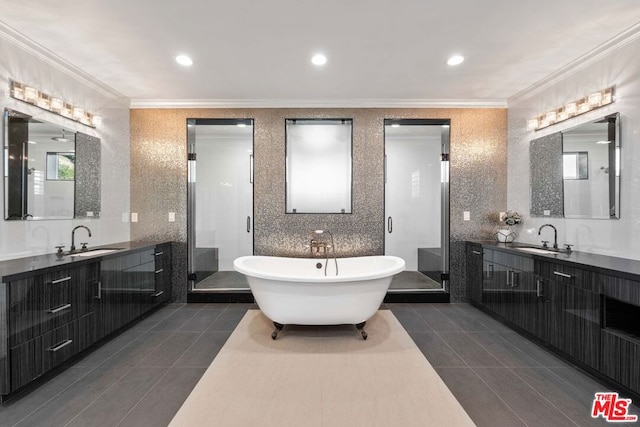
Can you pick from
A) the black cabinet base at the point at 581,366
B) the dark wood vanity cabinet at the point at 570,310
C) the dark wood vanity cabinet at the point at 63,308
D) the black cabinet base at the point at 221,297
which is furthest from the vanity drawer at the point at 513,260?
the dark wood vanity cabinet at the point at 63,308

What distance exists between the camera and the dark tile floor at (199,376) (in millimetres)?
1749

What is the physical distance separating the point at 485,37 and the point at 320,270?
2808 millimetres

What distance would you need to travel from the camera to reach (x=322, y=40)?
2490 millimetres

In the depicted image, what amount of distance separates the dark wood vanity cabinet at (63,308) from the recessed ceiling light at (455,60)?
366cm

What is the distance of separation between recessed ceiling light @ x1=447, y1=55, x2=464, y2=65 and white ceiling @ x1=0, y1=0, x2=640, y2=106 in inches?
2.1

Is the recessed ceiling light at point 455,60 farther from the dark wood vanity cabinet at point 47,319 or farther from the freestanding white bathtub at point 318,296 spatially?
the dark wood vanity cabinet at point 47,319

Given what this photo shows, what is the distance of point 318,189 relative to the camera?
4.06 meters

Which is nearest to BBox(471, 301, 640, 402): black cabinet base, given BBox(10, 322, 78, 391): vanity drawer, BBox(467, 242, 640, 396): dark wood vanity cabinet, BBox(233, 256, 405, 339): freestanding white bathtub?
BBox(467, 242, 640, 396): dark wood vanity cabinet

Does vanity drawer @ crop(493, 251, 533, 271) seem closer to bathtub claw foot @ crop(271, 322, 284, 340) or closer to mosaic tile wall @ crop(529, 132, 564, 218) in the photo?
mosaic tile wall @ crop(529, 132, 564, 218)

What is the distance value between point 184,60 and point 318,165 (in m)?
1.98

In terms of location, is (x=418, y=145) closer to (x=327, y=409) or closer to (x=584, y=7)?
(x=584, y=7)

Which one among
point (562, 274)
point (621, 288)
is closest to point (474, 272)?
point (562, 274)

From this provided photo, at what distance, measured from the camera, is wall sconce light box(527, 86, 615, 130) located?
8.47ft

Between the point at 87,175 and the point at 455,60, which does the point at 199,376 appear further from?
the point at 455,60
